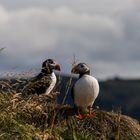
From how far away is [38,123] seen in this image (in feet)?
38.7

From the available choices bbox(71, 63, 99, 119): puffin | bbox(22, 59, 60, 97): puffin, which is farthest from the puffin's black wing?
bbox(71, 63, 99, 119): puffin

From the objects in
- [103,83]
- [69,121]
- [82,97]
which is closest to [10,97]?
[69,121]

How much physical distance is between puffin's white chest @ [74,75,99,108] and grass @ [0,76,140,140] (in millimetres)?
2249

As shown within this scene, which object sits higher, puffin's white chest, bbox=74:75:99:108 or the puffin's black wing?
the puffin's black wing

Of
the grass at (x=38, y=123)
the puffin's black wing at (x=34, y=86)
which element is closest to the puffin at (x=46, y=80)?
the puffin's black wing at (x=34, y=86)

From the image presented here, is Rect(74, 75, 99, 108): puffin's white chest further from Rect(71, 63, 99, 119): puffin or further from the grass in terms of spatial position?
the grass

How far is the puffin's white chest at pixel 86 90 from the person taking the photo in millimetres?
16062

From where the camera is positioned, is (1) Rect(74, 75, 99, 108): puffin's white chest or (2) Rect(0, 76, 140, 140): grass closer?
(2) Rect(0, 76, 140, 140): grass

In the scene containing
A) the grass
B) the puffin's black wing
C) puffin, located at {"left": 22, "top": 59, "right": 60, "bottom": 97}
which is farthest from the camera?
puffin, located at {"left": 22, "top": 59, "right": 60, "bottom": 97}

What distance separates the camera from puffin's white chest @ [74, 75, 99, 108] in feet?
52.7

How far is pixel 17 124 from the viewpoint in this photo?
10258 millimetres

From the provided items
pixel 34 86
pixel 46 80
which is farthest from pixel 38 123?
pixel 46 80

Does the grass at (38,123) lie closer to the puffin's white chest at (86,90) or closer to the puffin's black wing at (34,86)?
the puffin's black wing at (34,86)

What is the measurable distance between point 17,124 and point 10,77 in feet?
2.16
